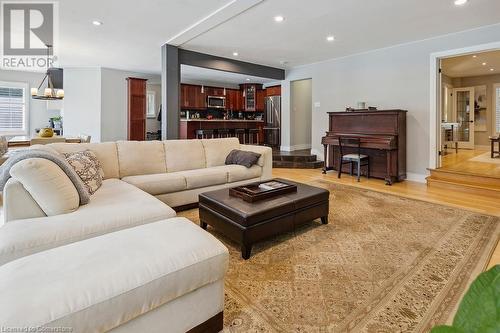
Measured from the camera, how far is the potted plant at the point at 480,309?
1.37ft

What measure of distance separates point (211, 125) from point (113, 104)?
2737 mm

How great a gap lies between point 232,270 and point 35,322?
4.45 feet

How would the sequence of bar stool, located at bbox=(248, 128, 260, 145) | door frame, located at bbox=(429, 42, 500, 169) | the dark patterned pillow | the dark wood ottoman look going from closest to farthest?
the dark wood ottoman < the dark patterned pillow < door frame, located at bbox=(429, 42, 500, 169) < bar stool, located at bbox=(248, 128, 260, 145)

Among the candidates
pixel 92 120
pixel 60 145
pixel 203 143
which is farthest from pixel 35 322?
pixel 92 120

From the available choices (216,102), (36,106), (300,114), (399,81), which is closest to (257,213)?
(399,81)

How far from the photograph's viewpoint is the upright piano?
16.7 feet

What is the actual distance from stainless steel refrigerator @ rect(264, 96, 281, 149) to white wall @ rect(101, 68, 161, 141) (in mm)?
4297

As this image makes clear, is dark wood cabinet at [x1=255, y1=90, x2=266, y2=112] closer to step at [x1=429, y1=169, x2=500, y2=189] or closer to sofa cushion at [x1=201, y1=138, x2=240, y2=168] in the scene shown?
sofa cushion at [x1=201, y1=138, x2=240, y2=168]

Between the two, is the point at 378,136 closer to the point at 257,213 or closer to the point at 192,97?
the point at 257,213

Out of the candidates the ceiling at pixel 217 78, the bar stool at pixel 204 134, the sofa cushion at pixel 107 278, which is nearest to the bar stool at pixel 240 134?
the bar stool at pixel 204 134

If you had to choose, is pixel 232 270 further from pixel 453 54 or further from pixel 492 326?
pixel 453 54

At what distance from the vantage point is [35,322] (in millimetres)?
926

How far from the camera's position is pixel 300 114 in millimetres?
8633

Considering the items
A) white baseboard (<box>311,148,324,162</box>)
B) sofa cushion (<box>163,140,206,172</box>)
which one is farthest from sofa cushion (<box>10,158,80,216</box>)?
white baseboard (<box>311,148,324,162</box>)
